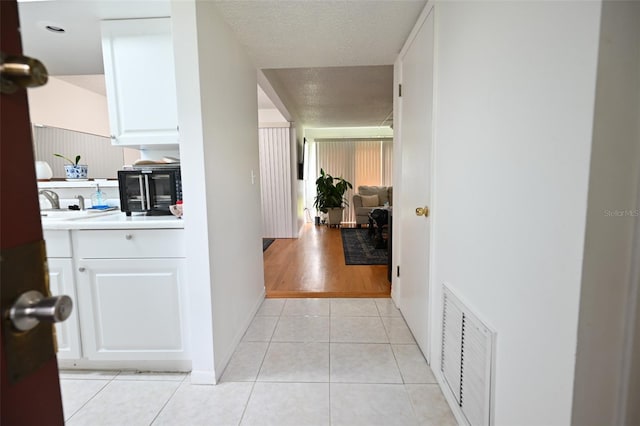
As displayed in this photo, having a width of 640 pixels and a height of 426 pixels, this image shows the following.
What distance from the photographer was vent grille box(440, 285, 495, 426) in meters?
1.03

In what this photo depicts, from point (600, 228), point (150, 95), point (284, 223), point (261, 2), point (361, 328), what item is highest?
point (261, 2)

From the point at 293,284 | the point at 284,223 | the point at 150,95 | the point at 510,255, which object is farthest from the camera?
the point at 284,223

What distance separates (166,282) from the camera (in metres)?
1.56

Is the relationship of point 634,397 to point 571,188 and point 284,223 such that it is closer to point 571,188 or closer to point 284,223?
point 571,188

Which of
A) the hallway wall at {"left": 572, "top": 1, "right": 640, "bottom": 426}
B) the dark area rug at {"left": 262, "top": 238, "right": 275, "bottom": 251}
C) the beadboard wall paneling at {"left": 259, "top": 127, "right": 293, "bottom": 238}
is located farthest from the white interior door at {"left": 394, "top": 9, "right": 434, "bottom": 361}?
the beadboard wall paneling at {"left": 259, "top": 127, "right": 293, "bottom": 238}

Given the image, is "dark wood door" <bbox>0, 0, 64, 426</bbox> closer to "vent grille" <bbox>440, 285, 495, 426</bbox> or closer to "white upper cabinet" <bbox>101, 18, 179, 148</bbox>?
"vent grille" <bbox>440, 285, 495, 426</bbox>

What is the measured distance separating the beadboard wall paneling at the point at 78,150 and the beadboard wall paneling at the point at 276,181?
7.91ft

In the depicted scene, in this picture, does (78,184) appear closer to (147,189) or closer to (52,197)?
(52,197)

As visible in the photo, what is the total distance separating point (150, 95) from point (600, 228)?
2.07 m

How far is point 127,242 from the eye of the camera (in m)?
1.54

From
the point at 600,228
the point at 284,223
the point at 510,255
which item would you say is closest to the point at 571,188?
the point at 600,228

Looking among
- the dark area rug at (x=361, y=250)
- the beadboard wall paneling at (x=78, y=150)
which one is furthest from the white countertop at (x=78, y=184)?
the dark area rug at (x=361, y=250)

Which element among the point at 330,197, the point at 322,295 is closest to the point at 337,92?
the point at 330,197

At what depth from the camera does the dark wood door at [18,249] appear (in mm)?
368
